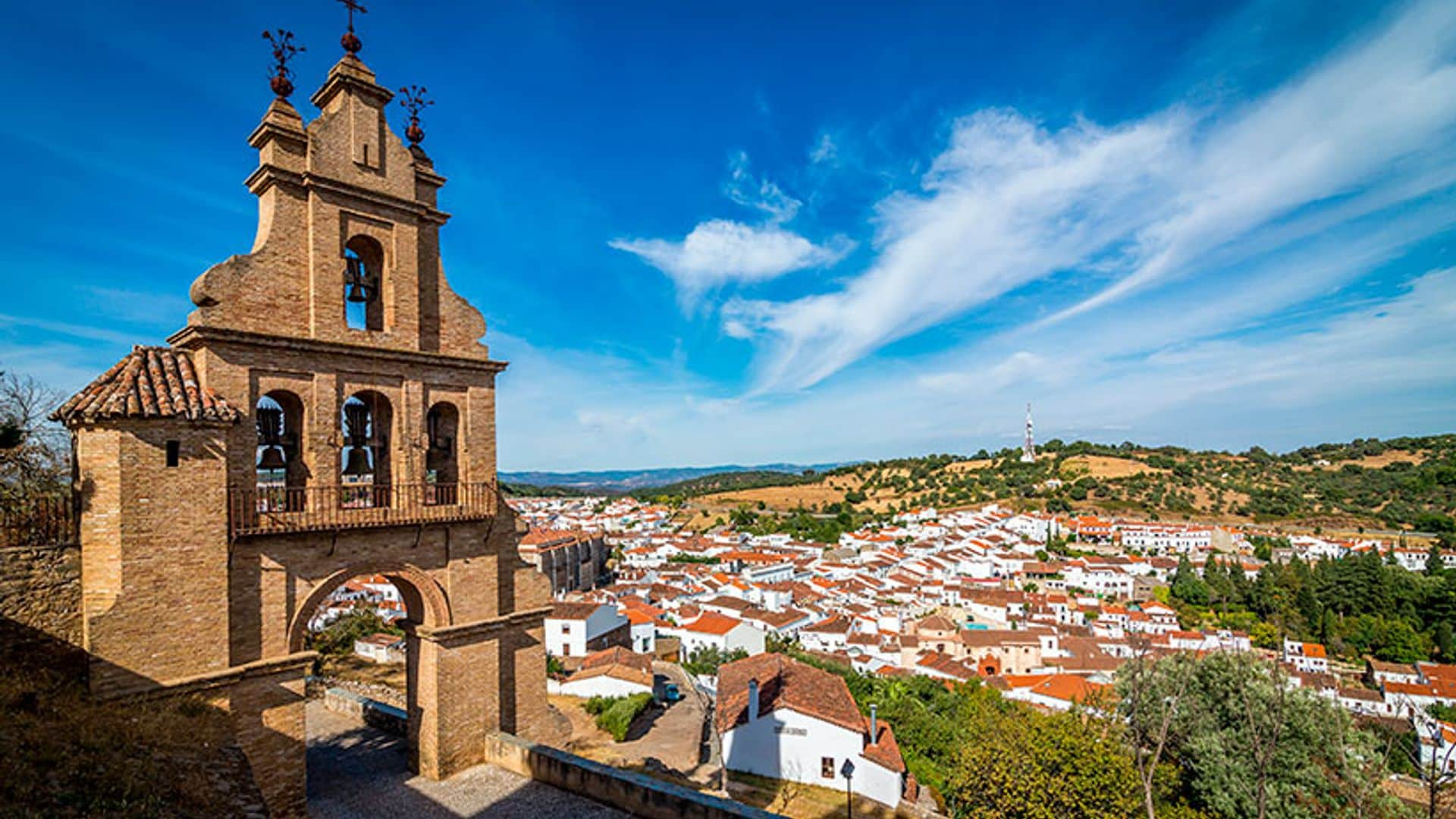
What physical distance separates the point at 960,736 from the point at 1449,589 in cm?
6026

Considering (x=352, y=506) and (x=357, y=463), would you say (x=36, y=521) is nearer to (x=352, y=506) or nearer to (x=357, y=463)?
(x=352, y=506)

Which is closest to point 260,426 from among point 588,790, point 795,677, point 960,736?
point 588,790

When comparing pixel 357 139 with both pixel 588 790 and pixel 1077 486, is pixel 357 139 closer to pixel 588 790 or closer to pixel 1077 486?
pixel 588 790

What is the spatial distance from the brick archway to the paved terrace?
2288 mm

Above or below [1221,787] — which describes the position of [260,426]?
above

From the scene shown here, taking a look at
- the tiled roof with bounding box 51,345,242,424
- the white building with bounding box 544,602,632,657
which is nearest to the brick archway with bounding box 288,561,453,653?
the tiled roof with bounding box 51,345,242,424

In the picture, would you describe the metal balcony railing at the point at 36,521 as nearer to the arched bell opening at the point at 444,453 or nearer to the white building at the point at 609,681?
the arched bell opening at the point at 444,453

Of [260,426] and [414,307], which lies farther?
[414,307]

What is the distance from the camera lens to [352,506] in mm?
10195

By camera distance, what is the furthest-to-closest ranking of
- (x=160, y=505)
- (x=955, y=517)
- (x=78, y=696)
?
(x=955, y=517)
(x=160, y=505)
(x=78, y=696)

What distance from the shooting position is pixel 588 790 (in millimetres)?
9742

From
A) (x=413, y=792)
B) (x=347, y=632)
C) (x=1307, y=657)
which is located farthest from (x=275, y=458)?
(x=1307, y=657)

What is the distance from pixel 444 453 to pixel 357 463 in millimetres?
1272

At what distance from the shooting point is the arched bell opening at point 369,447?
10758 millimetres
